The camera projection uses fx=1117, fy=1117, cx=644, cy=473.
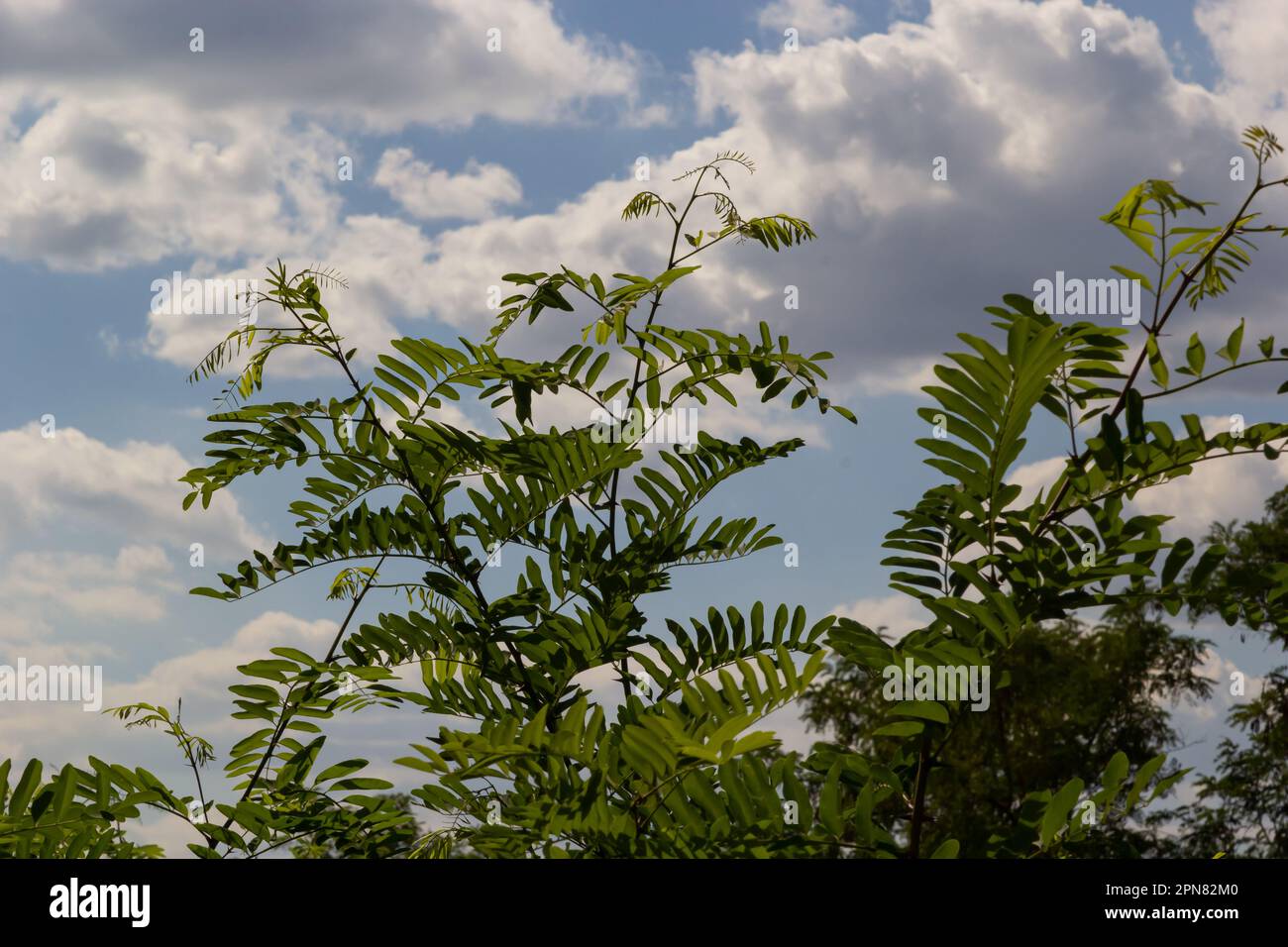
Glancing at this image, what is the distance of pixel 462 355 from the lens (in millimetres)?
1913

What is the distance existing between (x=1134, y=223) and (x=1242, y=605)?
20.8 inches

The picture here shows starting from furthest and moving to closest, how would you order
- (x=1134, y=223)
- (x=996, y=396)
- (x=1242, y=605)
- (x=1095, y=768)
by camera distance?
(x=1095, y=768), (x=1134, y=223), (x=1242, y=605), (x=996, y=396)

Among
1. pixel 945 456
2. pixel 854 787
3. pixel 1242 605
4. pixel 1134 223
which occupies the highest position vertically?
pixel 1134 223

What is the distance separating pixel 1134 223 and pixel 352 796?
1461 mm

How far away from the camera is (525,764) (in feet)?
4.46

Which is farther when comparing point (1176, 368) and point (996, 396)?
point (1176, 368)

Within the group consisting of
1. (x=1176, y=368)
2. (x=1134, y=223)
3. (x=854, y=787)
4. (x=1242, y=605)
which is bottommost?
(x=854, y=787)
